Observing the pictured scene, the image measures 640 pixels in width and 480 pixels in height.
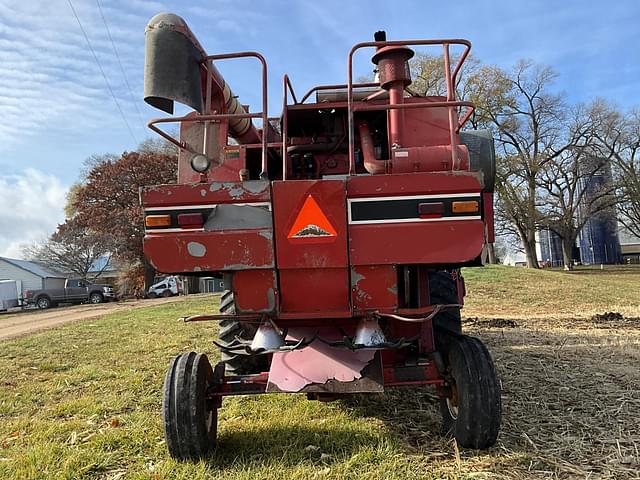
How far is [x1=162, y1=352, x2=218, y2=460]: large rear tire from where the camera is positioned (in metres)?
3.39

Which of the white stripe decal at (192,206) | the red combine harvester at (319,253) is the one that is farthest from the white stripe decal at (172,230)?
the white stripe decal at (192,206)

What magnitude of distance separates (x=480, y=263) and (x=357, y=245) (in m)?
1.13

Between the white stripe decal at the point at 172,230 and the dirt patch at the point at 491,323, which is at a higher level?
the white stripe decal at the point at 172,230

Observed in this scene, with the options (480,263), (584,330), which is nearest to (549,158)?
(584,330)

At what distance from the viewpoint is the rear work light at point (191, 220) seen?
11.6 feet

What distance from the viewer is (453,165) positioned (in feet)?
11.8

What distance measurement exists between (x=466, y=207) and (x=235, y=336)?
2509mm

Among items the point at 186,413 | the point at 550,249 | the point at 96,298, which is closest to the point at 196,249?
the point at 186,413

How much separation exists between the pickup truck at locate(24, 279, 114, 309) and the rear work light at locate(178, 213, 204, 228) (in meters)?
31.2

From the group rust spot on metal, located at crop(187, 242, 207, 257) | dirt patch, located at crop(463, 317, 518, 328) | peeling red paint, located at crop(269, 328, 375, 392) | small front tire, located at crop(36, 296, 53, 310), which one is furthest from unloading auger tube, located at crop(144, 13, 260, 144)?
small front tire, located at crop(36, 296, 53, 310)

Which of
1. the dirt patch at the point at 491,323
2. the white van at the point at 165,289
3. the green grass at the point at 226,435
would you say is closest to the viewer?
the green grass at the point at 226,435

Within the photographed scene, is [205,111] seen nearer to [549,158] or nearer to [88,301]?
[88,301]

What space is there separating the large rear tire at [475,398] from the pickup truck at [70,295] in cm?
3196

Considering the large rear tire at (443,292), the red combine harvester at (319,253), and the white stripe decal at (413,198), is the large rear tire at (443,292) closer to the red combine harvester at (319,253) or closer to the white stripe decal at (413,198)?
the red combine harvester at (319,253)
